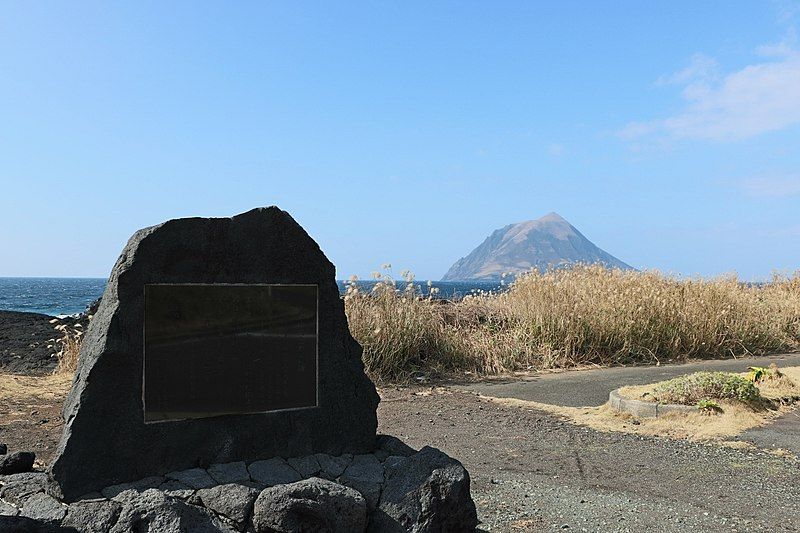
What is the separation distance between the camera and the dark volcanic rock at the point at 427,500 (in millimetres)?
3688

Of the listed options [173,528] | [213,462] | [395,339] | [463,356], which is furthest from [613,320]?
[173,528]

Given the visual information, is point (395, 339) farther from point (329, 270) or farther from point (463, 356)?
point (329, 270)

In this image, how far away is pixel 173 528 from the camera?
3301 mm

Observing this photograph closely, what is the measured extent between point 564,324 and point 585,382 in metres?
1.92

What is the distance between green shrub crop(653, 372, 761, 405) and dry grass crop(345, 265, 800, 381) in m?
3.56

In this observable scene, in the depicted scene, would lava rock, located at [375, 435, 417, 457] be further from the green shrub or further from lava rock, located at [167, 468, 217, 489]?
the green shrub

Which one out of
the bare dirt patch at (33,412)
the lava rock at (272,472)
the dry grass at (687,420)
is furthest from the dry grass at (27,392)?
the dry grass at (687,420)

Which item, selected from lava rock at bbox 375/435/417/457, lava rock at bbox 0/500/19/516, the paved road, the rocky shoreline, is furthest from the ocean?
lava rock at bbox 0/500/19/516

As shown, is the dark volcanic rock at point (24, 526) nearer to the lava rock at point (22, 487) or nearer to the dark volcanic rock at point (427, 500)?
the lava rock at point (22, 487)

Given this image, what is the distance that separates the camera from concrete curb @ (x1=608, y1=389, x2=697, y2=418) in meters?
7.21

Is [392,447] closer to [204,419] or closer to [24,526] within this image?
[204,419]

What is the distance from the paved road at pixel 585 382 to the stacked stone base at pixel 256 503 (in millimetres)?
4896

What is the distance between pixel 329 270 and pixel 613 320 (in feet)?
27.1

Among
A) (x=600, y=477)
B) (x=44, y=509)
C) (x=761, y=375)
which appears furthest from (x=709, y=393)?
(x=44, y=509)
